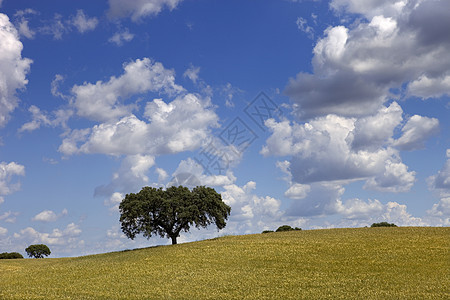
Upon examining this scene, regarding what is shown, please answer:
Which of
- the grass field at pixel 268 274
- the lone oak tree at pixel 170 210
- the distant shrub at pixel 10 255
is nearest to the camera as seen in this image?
the grass field at pixel 268 274

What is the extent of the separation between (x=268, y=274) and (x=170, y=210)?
29335 millimetres

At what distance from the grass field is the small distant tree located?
158ft

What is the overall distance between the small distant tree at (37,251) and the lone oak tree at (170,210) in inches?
1463

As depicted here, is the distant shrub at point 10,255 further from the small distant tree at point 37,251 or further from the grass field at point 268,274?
the grass field at point 268,274

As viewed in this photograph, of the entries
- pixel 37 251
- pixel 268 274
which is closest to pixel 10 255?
pixel 37 251

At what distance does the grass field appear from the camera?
29.5 metres

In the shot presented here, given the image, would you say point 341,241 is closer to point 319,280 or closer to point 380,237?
point 380,237

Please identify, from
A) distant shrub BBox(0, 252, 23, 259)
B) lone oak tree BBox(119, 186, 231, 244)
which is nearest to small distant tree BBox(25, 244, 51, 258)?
distant shrub BBox(0, 252, 23, 259)

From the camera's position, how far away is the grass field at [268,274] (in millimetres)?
29516

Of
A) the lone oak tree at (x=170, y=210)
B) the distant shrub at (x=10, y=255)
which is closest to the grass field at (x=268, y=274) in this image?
the lone oak tree at (x=170, y=210)

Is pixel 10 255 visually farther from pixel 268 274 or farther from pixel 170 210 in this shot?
pixel 268 274

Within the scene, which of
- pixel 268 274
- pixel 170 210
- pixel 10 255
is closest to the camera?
pixel 268 274

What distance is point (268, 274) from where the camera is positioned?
36.3m

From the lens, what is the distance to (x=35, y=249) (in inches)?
3570
